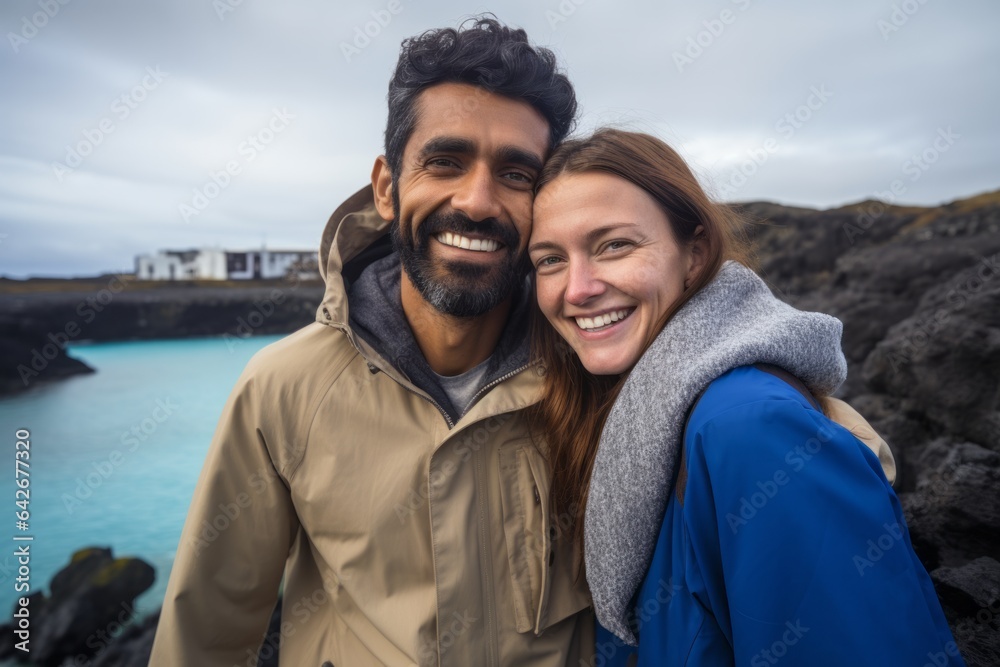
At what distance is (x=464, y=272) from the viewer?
2.36 metres

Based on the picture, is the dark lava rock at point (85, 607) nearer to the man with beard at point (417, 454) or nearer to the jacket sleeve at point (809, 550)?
the man with beard at point (417, 454)

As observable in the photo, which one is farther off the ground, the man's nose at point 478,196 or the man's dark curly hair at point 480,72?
the man's dark curly hair at point 480,72

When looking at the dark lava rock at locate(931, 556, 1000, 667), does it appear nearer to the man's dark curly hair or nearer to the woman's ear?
the woman's ear

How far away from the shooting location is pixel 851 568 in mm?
1211

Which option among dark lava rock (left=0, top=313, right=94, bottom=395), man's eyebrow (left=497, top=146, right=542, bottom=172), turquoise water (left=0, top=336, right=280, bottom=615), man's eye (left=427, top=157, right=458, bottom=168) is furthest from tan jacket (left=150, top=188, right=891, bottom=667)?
dark lava rock (left=0, top=313, right=94, bottom=395)

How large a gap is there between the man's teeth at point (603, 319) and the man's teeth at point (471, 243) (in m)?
0.54

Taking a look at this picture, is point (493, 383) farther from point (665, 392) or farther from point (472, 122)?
point (472, 122)

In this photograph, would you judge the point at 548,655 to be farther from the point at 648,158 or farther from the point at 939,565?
the point at 939,565

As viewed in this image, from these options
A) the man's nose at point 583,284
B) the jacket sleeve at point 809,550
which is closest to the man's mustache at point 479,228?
the man's nose at point 583,284

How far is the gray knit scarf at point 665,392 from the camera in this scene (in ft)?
5.16

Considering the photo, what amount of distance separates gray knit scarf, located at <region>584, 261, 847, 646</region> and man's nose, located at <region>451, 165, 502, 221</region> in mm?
892

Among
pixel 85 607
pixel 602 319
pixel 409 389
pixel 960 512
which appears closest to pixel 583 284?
pixel 602 319

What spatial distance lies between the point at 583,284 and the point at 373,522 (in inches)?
46.8

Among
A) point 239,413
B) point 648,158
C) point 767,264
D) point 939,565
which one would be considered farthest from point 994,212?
point 239,413
